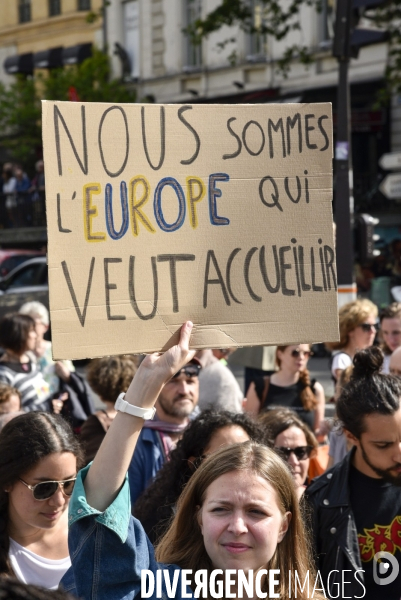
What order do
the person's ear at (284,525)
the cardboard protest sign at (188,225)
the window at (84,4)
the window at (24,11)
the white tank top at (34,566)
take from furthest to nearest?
the window at (24,11) → the window at (84,4) → the white tank top at (34,566) → the cardboard protest sign at (188,225) → the person's ear at (284,525)

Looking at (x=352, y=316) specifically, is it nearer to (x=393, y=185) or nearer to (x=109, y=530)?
(x=109, y=530)

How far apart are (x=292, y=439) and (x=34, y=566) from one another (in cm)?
154

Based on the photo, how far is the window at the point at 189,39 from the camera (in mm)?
29406

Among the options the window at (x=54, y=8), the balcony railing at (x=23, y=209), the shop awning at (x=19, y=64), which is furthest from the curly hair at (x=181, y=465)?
the window at (x=54, y=8)

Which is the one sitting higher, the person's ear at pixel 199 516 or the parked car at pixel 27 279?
the person's ear at pixel 199 516

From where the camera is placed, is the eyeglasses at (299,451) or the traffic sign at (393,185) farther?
the traffic sign at (393,185)

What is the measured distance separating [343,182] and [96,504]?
8409mm

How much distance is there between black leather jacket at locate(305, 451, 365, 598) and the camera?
3104 millimetres

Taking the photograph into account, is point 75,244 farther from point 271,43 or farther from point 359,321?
point 271,43

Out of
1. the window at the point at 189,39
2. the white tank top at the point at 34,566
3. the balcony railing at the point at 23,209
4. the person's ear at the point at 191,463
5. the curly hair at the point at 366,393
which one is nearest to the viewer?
the white tank top at the point at 34,566

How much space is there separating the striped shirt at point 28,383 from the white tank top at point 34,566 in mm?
2760

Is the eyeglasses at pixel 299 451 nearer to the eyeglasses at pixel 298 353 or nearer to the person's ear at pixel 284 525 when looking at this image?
the person's ear at pixel 284 525

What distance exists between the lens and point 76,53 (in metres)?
33.2

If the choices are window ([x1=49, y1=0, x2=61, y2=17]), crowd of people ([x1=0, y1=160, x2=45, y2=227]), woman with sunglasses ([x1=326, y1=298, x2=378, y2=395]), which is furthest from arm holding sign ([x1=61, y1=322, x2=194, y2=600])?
window ([x1=49, y1=0, x2=61, y2=17])
